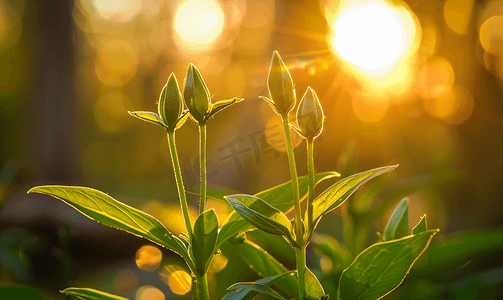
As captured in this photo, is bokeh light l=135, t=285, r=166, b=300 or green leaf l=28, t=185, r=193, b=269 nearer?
Answer: green leaf l=28, t=185, r=193, b=269

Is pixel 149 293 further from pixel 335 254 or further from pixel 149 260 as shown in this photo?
pixel 335 254

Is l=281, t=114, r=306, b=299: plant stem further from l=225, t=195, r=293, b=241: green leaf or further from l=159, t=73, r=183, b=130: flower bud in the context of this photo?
l=159, t=73, r=183, b=130: flower bud

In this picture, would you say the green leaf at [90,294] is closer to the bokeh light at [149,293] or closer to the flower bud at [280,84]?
the flower bud at [280,84]

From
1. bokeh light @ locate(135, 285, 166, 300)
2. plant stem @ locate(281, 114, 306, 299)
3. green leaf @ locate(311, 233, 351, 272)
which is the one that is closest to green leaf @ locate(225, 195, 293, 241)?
plant stem @ locate(281, 114, 306, 299)

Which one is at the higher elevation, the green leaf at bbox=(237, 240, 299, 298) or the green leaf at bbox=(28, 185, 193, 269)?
the green leaf at bbox=(28, 185, 193, 269)

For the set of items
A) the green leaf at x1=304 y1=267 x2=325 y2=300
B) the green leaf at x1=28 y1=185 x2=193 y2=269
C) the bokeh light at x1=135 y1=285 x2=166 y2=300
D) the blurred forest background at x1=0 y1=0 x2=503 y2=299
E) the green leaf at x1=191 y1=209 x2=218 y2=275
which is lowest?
the green leaf at x1=304 y1=267 x2=325 y2=300

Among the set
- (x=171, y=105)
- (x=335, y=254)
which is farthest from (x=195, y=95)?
(x=335, y=254)

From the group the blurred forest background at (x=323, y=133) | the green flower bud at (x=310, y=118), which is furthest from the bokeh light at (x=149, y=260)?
the green flower bud at (x=310, y=118)
